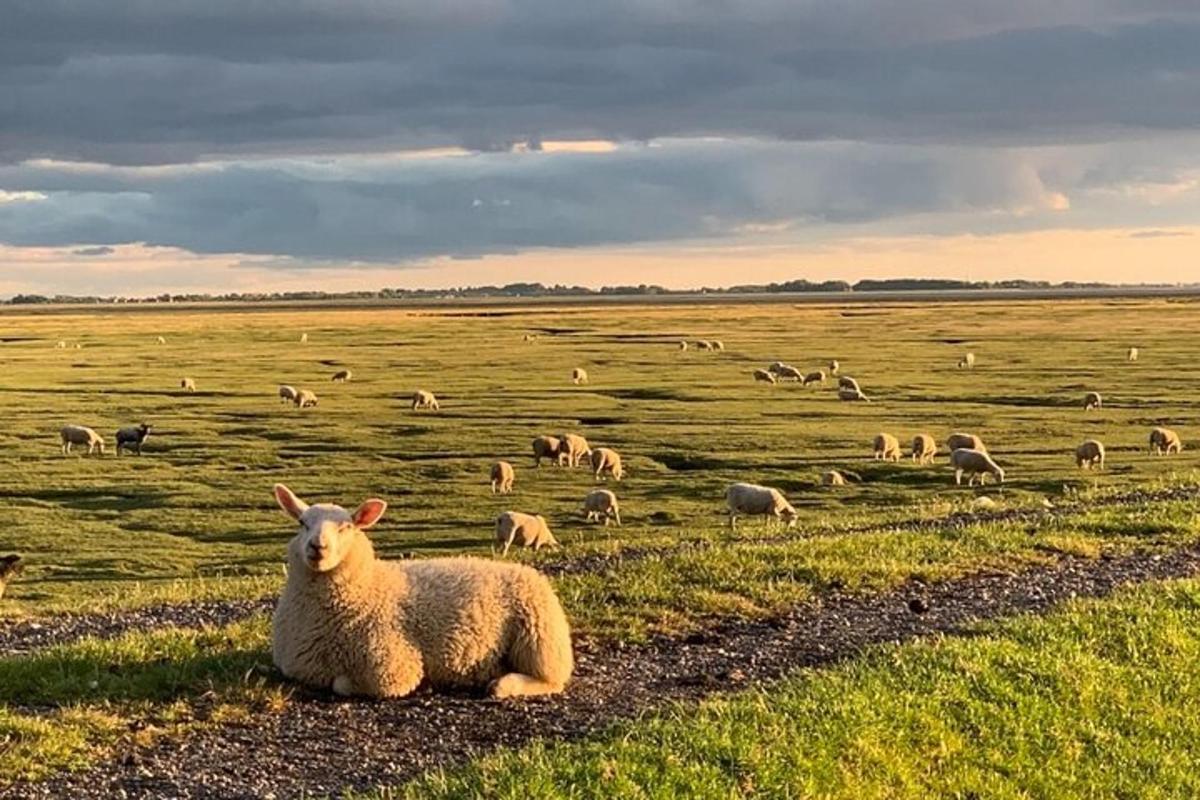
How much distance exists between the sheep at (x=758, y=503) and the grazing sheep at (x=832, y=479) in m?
5.42

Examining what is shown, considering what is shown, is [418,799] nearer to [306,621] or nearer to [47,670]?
[306,621]

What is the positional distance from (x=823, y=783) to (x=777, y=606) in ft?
15.5

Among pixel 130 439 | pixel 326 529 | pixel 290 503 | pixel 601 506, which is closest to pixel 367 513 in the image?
pixel 326 529

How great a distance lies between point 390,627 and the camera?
11.0 metres

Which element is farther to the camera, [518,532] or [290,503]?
[518,532]

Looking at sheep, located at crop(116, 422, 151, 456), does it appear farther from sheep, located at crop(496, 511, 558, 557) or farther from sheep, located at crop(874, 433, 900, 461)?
sheep, located at crop(874, 433, 900, 461)

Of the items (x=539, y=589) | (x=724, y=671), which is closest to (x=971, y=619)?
(x=724, y=671)

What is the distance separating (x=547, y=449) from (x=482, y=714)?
104 feet

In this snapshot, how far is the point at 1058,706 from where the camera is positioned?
1195 cm

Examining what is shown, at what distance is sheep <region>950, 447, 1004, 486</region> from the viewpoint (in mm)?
37031

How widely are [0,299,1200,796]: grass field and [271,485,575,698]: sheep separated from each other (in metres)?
A: 0.57

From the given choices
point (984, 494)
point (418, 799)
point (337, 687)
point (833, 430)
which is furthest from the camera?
point (833, 430)

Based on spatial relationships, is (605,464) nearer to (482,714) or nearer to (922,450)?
(922,450)

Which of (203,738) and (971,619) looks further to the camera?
(971,619)
